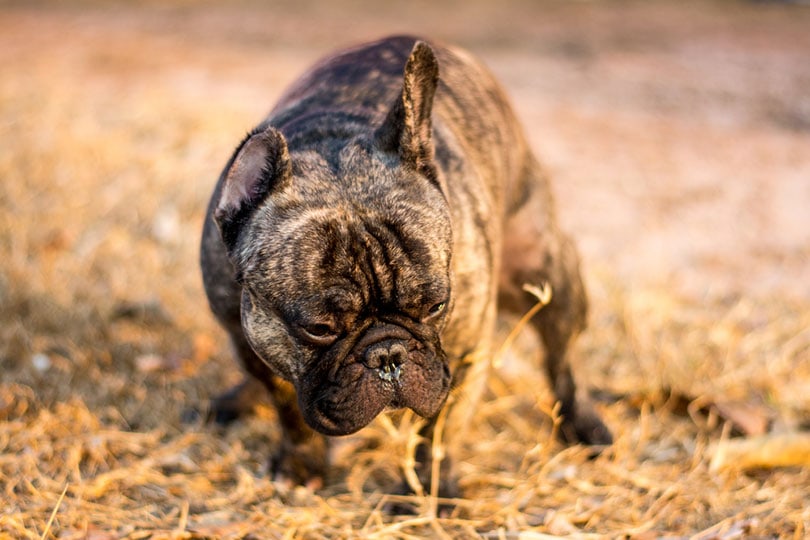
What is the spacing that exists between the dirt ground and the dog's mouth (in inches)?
28.1

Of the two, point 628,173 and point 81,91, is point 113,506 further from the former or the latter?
point 81,91

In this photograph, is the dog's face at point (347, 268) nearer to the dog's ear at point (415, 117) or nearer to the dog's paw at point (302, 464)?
the dog's ear at point (415, 117)

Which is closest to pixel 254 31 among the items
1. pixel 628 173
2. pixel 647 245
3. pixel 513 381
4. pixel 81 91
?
pixel 81 91

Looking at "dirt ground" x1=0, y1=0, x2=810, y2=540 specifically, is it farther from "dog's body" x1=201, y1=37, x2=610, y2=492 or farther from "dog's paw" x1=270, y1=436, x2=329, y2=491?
"dog's body" x1=201, y1=37, x2=610, y2=492

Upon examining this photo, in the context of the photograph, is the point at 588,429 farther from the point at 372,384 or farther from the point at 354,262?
the point at 354,262

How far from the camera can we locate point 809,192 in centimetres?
700

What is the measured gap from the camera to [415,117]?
316 cm

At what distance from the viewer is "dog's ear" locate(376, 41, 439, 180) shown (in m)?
3.05

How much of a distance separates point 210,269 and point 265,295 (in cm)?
54

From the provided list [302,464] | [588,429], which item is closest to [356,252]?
[302,464]

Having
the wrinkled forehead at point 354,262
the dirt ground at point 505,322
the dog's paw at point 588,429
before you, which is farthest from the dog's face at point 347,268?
the dog's paw at point 588,429

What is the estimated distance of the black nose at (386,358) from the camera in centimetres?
298

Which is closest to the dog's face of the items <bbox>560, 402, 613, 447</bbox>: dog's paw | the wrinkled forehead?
the wrinkled forehead

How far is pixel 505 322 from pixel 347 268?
8.71 ft
